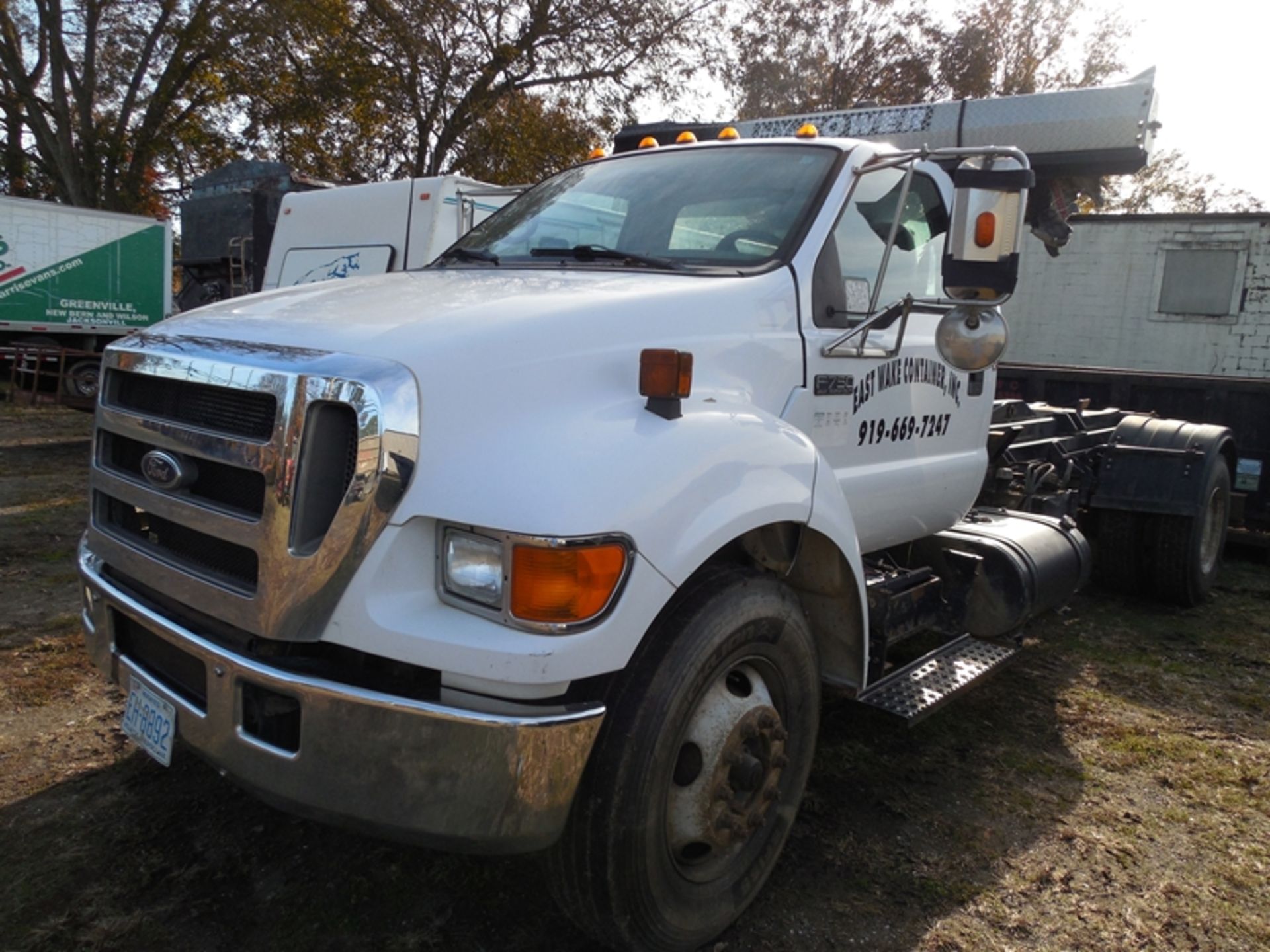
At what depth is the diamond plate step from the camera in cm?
332

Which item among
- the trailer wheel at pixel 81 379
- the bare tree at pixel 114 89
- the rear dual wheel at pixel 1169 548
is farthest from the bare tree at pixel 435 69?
the rear dual wheel at pixel 1169 548

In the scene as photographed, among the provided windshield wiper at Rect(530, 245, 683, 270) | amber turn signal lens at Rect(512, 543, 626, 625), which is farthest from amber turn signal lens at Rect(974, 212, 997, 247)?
amber turn signal lens at Rect(512, 543, 626, 625)

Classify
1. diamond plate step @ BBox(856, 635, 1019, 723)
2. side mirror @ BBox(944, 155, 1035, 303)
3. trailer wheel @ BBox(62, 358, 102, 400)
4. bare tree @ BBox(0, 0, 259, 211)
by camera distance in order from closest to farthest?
side mirror @ BBox(944, 155, 1035, 303), diamond plate step @ BBox(856, 635, 1019, 723), trailer wheel @ BBox(62, 358, 102, 400), bare tree @ BBox(0, 0, 259, 211)

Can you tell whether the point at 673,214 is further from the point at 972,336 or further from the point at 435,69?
the point at 435,69

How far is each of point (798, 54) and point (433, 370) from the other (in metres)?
26.1

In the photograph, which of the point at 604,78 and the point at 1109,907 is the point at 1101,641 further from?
the point at 604,78

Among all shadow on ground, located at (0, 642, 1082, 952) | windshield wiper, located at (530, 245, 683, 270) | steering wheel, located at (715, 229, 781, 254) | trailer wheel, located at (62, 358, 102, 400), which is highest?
steering wheel, located at (715, 229, 781, 254)

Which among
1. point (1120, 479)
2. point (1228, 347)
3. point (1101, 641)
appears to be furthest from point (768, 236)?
point (1228, 347)

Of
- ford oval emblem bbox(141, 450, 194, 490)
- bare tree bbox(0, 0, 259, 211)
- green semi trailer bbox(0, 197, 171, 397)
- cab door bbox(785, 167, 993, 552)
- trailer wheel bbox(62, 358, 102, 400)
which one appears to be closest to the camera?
ford oval emblem bbox(141, 450, 194, 490)

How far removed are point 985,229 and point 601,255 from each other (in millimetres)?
1201

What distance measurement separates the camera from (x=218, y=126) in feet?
74.4

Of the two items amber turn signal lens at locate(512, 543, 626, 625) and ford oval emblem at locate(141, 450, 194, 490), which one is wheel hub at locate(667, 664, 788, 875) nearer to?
amber turn signal lens at locate(512, 543, 626, 625)

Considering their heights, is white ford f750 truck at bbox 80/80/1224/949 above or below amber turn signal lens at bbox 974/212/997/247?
below

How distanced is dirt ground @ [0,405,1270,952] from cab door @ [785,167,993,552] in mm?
1028
